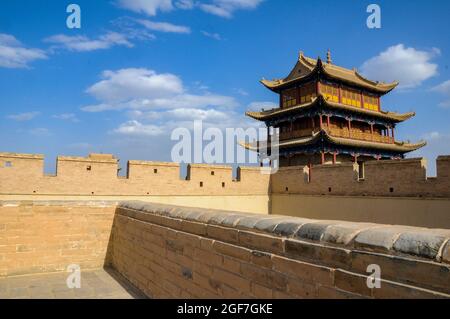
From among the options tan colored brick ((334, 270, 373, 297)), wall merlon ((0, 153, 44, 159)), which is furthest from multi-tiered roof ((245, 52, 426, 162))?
tan colored brick ((334, 270, 373, 297))

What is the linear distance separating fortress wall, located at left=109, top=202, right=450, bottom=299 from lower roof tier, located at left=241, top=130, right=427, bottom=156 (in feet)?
51.1

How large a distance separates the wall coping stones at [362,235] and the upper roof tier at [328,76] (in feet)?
65.5

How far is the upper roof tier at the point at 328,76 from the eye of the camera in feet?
75.8

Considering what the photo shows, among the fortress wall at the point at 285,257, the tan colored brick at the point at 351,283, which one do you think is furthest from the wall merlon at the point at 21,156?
the tan colored brick at the point at 351,283

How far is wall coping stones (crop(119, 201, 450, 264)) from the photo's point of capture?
2.06m

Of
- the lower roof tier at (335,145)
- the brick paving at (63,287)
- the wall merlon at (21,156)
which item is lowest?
the brick paving at (63,287)

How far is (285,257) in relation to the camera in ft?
9.97

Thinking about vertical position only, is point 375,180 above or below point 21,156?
below

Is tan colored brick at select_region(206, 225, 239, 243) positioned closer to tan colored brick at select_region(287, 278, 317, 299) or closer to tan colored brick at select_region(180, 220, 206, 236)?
tan colored brick at select_region(180, 220, 206, 236)

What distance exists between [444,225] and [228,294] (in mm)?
11424

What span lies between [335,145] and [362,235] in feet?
63.2

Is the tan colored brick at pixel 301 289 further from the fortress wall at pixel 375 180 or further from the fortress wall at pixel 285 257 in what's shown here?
the fortress wall at pixel 375 180

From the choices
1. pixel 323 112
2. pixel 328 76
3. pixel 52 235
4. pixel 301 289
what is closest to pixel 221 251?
pixel 301 289

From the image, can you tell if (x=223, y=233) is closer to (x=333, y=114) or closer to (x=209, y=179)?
(x=209, y=179)
